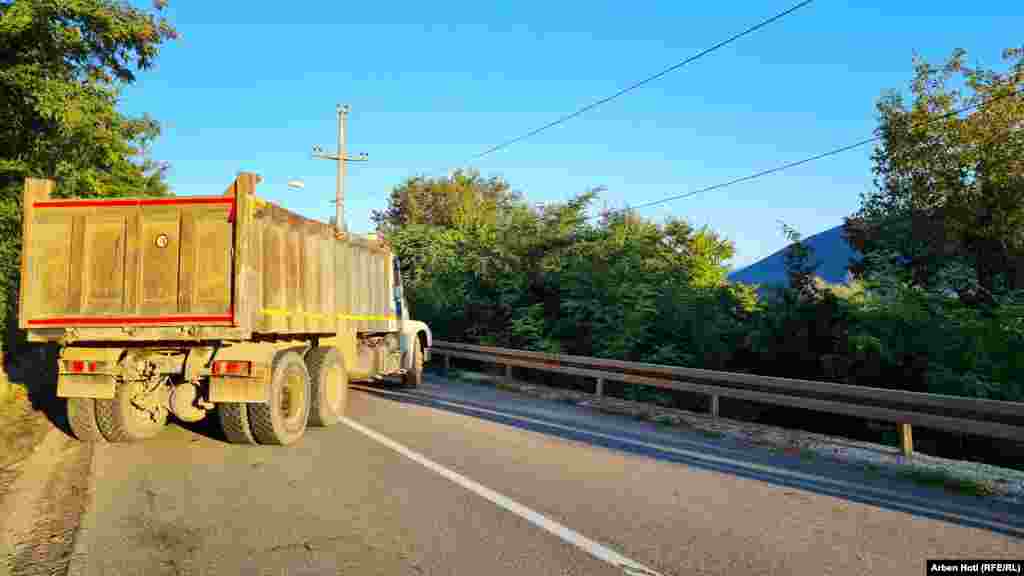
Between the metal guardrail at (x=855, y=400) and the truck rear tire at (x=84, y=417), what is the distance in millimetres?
8641

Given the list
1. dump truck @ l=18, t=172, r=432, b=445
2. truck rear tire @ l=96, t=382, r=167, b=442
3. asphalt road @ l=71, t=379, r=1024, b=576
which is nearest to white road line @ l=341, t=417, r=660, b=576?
asphalt road @ l=71, t=379, r=1024, b=576

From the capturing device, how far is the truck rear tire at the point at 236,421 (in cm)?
760

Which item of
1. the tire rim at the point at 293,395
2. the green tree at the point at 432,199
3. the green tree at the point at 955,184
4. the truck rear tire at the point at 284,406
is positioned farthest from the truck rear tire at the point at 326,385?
the green tree at the point at 432,199

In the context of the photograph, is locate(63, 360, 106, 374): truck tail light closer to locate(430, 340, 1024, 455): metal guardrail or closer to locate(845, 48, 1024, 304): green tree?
locate(430, 340, 1024, 455): metal guardrail

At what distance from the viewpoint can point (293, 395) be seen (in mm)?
8250

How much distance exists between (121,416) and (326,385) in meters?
2.47

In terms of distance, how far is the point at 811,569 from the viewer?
4.10 m

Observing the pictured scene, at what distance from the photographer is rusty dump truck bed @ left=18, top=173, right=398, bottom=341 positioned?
705cm

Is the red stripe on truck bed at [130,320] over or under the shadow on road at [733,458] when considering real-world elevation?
over

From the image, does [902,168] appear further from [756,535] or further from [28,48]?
[28,48]

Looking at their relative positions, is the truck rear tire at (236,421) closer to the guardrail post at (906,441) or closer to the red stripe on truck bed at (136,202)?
the red stripe on truck bed at (136,202)

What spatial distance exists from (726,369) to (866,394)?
21.3ft

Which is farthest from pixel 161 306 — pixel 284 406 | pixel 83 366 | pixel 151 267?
pixel 284 406

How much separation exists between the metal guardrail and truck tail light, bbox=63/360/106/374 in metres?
8.57
